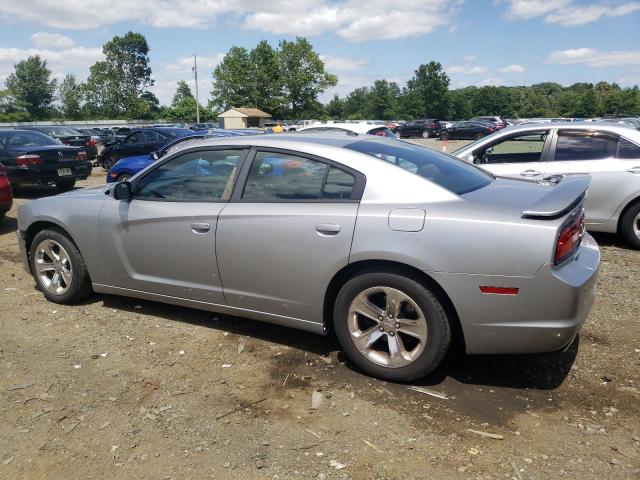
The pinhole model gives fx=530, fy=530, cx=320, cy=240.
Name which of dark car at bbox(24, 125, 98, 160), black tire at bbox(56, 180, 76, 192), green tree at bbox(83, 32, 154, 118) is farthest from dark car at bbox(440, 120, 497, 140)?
green tree at bbox(83, 32, 154, 118)

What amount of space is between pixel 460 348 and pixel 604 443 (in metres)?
1.15

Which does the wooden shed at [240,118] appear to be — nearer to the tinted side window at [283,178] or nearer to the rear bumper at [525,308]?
the tinted side window at [283,178]

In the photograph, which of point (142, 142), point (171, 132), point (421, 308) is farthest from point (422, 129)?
point (421, 308)

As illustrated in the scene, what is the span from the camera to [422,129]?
152ft

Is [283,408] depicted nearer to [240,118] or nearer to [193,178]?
[193,178]

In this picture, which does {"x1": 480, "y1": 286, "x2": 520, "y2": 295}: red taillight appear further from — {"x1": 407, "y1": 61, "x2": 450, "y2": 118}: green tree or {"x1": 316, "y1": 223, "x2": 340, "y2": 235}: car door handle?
{"x1": 407, "y1": 61, "x2": 450, "y2": 118}: green tree

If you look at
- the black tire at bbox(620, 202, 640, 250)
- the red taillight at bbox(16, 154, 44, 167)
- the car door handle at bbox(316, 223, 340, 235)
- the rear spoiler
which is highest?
the rear spoiler

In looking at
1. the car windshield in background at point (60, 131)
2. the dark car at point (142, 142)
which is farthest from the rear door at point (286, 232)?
the car windshield in background at point (60, 131)

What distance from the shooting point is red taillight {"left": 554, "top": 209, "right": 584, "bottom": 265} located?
291 centimetres

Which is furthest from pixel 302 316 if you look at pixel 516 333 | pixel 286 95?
pixel 286 95

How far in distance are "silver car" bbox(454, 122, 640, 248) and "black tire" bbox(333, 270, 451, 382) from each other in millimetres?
3737

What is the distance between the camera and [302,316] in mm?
3588

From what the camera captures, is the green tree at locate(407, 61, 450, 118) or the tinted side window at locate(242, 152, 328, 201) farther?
the green tree at locate(407, 61, 450, 118)

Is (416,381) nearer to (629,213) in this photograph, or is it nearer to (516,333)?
(516,333)
